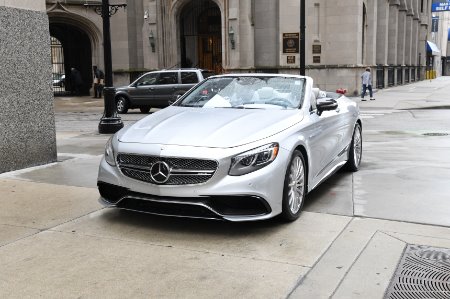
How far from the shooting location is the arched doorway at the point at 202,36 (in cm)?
3231

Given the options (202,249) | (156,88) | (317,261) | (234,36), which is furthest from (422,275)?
(234,36)

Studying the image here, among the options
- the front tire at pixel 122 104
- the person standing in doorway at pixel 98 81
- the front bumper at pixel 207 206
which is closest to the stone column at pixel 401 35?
the person standing in doorway at pixel 98 81

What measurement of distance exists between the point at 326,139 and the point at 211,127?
1788 mm

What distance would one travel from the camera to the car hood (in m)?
5.18

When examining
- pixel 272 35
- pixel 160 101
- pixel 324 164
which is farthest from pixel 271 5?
pixel 324 164

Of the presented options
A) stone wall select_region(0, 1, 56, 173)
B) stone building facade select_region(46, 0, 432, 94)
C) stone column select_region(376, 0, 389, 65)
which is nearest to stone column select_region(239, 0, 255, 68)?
stone building facade select_region(46, 0, 432, 94)

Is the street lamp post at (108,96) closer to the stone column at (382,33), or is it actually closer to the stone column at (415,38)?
the stone column at (382,33)

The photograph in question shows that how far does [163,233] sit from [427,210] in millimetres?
2942

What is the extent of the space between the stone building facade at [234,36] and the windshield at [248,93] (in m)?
21.6

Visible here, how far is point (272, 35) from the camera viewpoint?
28.9m

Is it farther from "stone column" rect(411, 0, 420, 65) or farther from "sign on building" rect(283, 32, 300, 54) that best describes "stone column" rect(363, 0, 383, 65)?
"stone column" rect(411, 0, 420, 65)

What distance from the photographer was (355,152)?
820 cm

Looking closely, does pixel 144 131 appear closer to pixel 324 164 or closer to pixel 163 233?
pixel 163 233

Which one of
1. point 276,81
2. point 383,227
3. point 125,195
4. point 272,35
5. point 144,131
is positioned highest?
point 272,35
